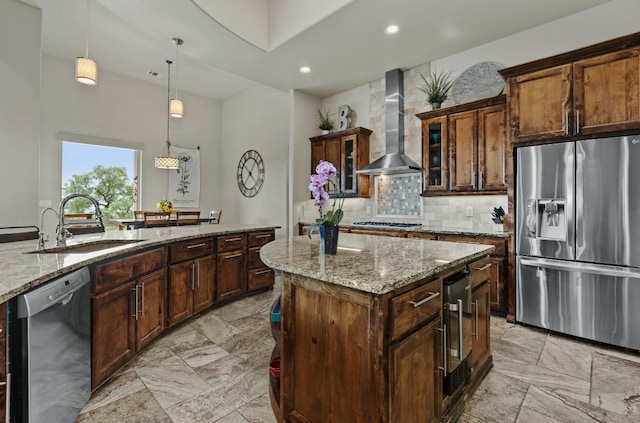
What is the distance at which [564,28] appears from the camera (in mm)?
3322

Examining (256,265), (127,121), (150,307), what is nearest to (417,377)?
(150,307)

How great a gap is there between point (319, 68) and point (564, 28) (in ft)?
9.34

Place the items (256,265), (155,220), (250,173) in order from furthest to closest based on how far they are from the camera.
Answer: (250,173), (155,220), (256,265)

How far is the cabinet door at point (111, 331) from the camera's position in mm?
1890

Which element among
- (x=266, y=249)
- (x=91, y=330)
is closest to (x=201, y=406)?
(x=91, y=330)

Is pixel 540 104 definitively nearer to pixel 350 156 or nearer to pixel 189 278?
pixel 350 156

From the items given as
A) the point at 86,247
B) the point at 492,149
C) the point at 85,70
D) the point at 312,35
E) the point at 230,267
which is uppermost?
the point at 312,35

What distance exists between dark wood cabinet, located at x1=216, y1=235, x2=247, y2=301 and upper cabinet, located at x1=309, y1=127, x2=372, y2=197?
1.96 meters

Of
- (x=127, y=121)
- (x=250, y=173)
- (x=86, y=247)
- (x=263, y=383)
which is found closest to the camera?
(x=263, y=383)

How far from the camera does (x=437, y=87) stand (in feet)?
13.7

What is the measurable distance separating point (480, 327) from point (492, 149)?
229 centimetres

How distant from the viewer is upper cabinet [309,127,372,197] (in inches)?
192

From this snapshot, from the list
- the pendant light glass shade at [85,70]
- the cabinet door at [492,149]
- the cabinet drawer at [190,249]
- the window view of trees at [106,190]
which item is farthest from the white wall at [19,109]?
the cabinet door at [492,149]

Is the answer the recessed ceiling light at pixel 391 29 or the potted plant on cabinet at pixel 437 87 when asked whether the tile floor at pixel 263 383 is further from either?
the recessed ceiling light at pixel 391 29
